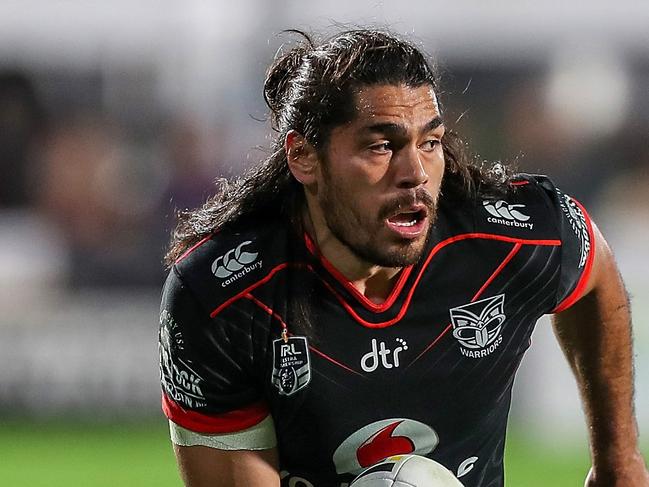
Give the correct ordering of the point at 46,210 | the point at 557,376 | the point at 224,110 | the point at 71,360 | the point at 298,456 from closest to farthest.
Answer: the point at 298,456 → the point at 557,376 → the point at 71,360 → the point at 46,210 → the point at 224,110

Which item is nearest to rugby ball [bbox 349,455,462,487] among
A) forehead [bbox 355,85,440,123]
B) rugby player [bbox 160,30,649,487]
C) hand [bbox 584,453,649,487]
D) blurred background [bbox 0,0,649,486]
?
rugby player [bbox 160,30,649,487]

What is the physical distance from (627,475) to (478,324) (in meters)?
0.79

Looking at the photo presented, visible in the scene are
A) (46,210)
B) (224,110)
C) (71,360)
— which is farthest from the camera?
(224,110)

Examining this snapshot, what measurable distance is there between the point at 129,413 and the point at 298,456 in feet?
19.2

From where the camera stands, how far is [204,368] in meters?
4.09

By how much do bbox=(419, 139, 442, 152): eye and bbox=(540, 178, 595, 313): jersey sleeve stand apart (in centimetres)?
55

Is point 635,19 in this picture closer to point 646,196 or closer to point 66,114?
point 646,196

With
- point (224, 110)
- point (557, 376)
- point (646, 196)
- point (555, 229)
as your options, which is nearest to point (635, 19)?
point (646, 196)

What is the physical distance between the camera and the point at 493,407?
14.4 feet

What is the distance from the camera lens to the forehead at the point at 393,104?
12.9ft

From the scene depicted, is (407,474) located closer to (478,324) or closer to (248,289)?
(478,324)

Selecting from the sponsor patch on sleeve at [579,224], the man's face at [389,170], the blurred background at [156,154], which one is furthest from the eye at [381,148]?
the blurred background at [156,154]

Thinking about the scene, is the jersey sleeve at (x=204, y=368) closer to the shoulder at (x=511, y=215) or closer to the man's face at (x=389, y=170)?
the man's face at (x=389, y=170)

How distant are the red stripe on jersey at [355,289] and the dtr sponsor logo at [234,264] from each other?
175 millimetres
